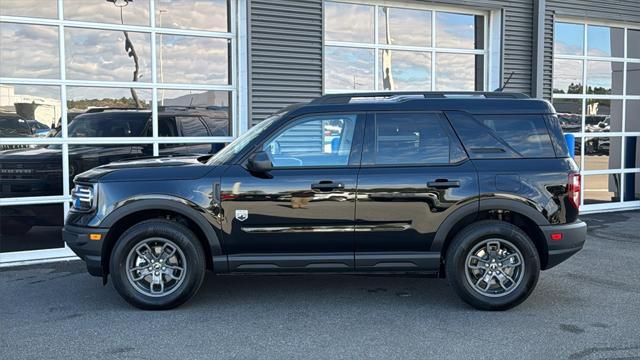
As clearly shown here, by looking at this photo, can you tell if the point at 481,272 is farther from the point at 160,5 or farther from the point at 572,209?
the point at 160,5

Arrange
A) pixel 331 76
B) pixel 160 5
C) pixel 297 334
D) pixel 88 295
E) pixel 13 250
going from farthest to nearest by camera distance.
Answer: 1. pixel 331 76
2. pixel 160 5
3. pixel 13 250
4. pixel 88 295
5. pixel 297 334

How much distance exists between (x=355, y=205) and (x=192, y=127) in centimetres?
397

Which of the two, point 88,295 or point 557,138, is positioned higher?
point 557,138

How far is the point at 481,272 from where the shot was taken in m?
5.43

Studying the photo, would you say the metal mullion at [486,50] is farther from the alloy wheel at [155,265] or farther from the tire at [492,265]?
the alloy wheel at [155,265]

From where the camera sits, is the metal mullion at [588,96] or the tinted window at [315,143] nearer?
the tinted window at [315,143]

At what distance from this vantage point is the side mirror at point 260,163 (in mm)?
5234

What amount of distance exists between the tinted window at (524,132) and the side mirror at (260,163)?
6.46 ft

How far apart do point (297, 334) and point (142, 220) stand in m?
1.79

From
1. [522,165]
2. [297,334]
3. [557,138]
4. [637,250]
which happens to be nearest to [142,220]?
[297,334]

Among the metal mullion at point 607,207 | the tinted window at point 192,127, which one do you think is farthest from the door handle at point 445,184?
the metal mullion at point 607,207

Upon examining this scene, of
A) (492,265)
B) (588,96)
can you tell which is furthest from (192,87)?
(588,96)

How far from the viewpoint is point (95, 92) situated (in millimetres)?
7957

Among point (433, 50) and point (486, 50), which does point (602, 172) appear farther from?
point (433, 50)
